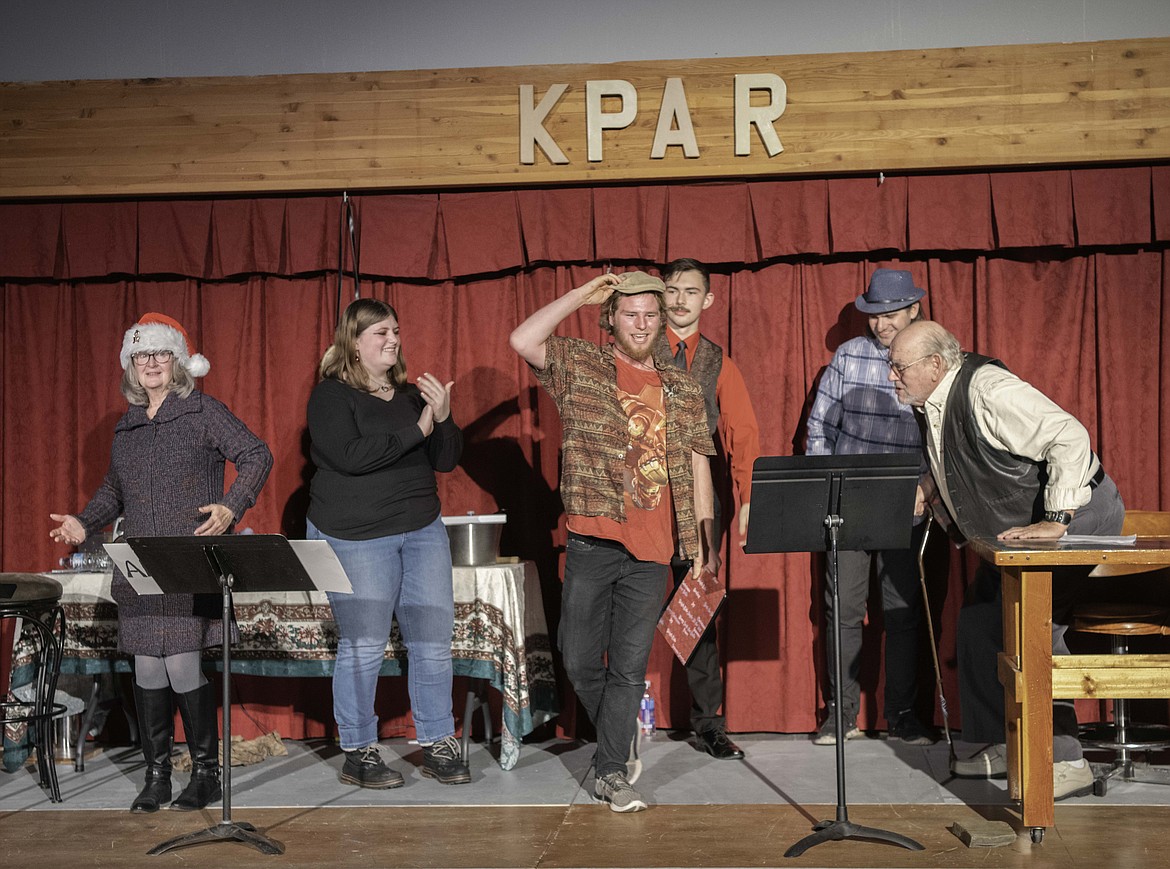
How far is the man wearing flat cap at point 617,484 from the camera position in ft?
12.4

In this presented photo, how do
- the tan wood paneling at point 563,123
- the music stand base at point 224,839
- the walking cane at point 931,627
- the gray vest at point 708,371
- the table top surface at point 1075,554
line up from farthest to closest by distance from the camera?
1. the tan wood paneling at point 563,123
2. the gray vest at point 708,371
3. the walking cane at point 931,627
4. the music stand base at point 224,839
5. the table top surface at point 1075,554

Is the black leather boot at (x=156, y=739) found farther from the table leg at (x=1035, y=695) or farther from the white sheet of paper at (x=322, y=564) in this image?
the table leg at (x=1035, y=695)

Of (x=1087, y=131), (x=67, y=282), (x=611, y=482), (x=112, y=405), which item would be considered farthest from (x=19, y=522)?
(x=1087, y=131)

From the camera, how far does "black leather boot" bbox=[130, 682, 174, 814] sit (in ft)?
13.1

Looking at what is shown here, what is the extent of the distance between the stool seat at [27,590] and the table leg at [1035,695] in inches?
129

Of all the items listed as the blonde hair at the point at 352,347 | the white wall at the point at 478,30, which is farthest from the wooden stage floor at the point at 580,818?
the white wall at the point at 478,30

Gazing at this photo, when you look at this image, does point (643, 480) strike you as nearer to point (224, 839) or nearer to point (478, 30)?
point (224, 839)

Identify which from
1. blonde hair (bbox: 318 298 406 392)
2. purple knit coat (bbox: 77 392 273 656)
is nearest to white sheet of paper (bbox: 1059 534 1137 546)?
blonde hair (bbox: 318 298 406 392)

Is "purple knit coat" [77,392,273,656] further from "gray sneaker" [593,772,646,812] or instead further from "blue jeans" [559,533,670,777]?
"gray sneaker" [593,772,646,812]

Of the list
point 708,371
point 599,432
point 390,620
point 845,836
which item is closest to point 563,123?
point 708,371

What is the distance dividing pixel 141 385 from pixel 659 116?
245 cm

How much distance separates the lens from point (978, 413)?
378 cm

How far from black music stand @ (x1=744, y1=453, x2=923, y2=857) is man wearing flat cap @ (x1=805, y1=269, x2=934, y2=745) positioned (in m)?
1.31

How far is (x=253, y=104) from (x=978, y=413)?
346 cm
